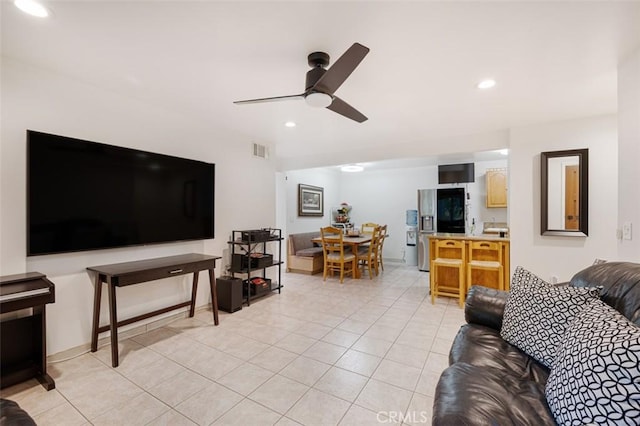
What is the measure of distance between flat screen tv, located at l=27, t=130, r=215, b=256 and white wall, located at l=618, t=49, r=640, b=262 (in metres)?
3.92

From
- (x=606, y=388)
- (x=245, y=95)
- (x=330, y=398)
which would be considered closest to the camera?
(x=606, y=388)

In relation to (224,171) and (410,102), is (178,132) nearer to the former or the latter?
(224,171)

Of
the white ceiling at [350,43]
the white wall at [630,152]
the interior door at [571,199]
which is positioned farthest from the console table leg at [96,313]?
the interior door at [571,199]

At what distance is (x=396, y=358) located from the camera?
2383 mm

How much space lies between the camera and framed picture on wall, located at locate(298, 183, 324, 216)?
635 centimetres

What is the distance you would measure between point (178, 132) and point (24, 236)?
1.69m

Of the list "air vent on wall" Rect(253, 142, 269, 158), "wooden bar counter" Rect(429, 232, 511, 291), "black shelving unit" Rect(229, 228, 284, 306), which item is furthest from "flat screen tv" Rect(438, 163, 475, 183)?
"black shelving unit" Rect(229, 228, 284, 306)

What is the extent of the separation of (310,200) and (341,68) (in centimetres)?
502

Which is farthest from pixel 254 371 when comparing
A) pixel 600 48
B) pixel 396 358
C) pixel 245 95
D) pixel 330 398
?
pixel 600 48

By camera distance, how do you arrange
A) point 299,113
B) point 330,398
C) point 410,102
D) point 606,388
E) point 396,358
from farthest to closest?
point 299,113
point 410,102
point 396,358
point 330,398
point 606,388

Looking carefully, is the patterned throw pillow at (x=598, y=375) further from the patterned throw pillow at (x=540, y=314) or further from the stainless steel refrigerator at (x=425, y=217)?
the stainless steel refrigerator at (x=425, y=217)

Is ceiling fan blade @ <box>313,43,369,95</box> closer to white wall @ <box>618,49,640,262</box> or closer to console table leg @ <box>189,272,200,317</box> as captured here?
white wall @ <box>618,49,640,262</box>

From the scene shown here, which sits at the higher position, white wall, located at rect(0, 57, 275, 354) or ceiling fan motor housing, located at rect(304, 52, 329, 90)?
ceiling fan motor housing, located at rect(304, 52, 329, 90)

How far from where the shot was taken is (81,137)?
8.03ft
